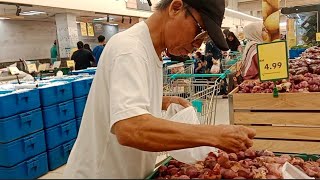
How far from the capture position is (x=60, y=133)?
14.5 feet

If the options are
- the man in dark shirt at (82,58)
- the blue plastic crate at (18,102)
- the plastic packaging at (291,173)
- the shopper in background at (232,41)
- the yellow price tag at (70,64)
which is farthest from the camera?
the shopper in background at (232,41)

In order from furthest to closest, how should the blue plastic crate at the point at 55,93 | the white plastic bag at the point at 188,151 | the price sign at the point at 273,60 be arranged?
the blue plastic crate at the point at 55,93 → the price sign at the point at 273,60 → the white plastic bag at the point at 188,151

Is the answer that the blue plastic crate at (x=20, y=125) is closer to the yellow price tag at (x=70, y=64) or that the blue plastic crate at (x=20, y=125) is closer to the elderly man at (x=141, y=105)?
the elderly man at (x=141, y=105)

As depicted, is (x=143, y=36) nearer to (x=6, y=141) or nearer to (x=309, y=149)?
(x=309, y=149)

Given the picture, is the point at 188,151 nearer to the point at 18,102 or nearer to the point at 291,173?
the point at 291,173

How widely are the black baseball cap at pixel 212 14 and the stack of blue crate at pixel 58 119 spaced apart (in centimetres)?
325

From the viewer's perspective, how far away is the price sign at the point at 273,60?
2217 mm

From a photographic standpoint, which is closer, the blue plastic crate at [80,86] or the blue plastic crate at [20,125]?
the blue plastic crate at [20,125]

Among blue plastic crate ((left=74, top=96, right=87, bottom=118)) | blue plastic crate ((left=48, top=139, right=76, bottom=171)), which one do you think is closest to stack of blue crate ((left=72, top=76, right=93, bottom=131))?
blue plastic crate ((left=74, top=96, right=87, bottom=118))

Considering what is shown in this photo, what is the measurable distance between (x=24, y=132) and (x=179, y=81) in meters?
1.88

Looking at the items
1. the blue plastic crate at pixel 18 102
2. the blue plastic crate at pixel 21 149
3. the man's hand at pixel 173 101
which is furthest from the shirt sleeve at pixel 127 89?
the blue plastic crate at pixel 21 149

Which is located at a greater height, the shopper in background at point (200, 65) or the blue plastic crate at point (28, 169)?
the shopper in background at point (200, 65)

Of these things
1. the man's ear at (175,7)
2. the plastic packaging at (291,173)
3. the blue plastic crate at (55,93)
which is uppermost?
the man's ear at (175,7)

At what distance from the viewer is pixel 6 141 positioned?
143 inches
